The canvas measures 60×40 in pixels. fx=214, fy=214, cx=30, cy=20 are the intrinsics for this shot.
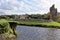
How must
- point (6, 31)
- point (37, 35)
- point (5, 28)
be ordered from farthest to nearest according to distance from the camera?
Answer: point (37, 35) < point (6, 31) < point (5, 28)

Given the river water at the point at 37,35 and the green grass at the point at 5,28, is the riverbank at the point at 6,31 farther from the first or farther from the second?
the river water at the point at 37,35

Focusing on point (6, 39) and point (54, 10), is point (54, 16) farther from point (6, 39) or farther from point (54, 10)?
point (6, 39)

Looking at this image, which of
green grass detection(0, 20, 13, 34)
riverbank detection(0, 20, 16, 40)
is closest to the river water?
riverbank detection(0, 20, 16, 40)

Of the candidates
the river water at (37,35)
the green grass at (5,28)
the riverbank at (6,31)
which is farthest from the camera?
the river water at (37,35)

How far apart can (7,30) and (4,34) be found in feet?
7.96

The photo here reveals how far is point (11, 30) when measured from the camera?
39.9 m

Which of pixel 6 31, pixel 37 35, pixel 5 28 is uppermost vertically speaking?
pixel 5 28

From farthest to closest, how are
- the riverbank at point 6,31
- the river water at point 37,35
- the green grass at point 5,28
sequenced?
the river water at point 37,35 < the green grass at point 5,28 < the riverbank at point 6,31

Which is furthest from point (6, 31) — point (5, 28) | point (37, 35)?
point (37, 35)

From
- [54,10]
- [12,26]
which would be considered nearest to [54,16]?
[54,10]

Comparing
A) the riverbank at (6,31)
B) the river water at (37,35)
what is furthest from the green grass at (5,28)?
the river water at (37,35)

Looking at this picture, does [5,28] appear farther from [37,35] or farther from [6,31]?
[37,35]

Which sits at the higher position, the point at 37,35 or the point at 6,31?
the point at 6,31

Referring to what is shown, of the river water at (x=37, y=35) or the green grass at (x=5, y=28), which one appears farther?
the river water at (x=37, y=35)
